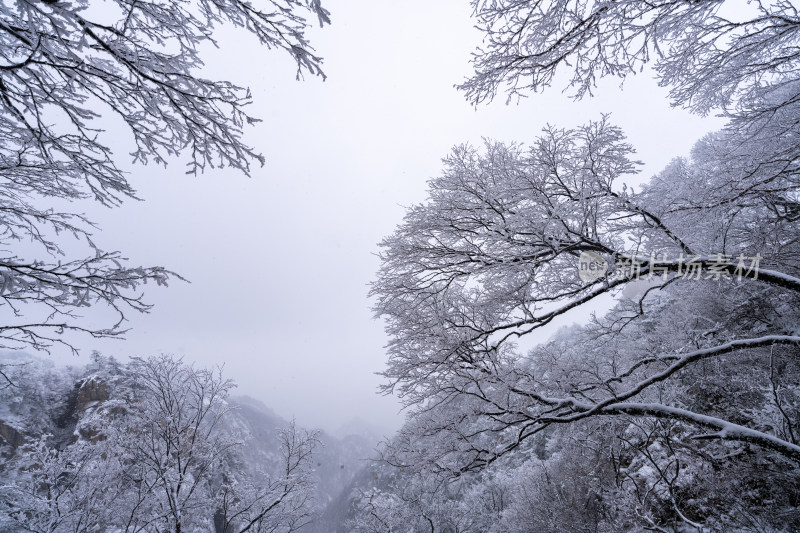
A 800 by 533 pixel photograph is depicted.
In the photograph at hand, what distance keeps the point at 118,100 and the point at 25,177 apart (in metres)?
1.83

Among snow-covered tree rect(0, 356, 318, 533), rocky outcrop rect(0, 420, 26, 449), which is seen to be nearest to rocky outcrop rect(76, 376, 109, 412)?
rocky outcrop rect(0, 420, 26, 449)

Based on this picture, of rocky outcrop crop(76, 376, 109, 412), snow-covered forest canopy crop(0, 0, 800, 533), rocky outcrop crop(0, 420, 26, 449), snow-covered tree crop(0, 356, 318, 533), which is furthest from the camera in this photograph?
rocky outcrop crop(76, 376, 109, 412)

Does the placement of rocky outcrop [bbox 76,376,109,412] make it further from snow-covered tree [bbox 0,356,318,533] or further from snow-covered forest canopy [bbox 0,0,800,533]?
snow-covered forest canopy [bbox 0,0,800,533]

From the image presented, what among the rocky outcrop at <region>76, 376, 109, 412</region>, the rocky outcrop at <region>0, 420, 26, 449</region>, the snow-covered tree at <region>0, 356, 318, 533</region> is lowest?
the snow-covered tree at <region>0, 356, 318, 533</region>

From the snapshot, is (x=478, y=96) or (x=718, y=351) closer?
(x=478, y=96)

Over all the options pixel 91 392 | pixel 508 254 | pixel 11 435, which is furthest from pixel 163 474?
pixel 11 435

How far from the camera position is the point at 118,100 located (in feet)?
7.14

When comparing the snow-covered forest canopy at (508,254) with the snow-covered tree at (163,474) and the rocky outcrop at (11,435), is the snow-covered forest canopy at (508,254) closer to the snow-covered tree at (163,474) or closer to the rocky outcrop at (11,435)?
the snow-covered tree at (163,474)

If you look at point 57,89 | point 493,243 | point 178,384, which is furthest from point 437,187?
point 178,384

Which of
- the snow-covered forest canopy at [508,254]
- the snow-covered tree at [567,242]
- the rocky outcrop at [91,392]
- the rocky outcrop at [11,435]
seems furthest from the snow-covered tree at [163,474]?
the rocky outcrop at [11,435]

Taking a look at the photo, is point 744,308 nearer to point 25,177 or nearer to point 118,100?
point 118,100

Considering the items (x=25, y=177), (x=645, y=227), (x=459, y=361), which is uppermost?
(x=25, y=177)

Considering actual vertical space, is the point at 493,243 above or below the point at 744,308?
above

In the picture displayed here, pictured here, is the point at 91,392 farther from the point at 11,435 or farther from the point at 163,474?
the point at 163,474
